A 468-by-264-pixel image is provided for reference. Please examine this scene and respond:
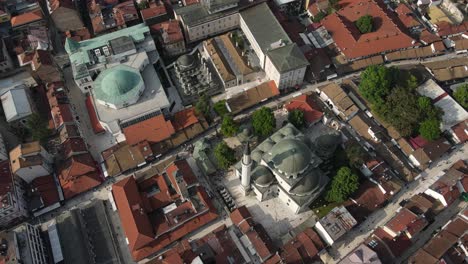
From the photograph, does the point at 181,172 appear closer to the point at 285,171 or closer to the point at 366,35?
the point at 285,171

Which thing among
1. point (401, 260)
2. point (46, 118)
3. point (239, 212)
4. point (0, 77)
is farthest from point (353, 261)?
point (0, 77)

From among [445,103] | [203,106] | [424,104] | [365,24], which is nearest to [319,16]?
[365,24]

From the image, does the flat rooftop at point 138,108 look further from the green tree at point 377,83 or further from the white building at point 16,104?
the green tree at point 377,83

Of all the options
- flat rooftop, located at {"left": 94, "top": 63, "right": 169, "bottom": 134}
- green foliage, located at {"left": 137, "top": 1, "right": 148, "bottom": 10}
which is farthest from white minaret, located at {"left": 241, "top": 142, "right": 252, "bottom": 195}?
green foliage, located at {"left": 137, "top": 1, "right": 148, "bottom": 10}

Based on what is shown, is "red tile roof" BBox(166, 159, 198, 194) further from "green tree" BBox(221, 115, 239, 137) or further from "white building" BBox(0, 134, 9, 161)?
"white building" BBox(0, 134, 9, 161)

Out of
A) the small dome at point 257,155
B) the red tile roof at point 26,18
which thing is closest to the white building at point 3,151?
the red tile roof at point 26,18
